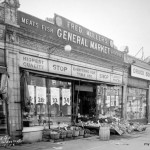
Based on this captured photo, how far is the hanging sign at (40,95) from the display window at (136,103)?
36.7 ft

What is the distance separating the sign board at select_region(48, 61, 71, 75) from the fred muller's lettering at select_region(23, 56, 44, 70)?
778 mm

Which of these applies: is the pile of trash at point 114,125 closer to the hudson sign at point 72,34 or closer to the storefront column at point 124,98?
the storefront column at point 124,98

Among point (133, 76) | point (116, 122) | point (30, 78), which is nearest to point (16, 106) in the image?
point (30, 78)

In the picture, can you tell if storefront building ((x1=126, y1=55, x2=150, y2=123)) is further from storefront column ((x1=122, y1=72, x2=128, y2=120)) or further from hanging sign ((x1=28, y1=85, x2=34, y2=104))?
hanging sign ((x1=28, y1=85, x2=34, y2=104))

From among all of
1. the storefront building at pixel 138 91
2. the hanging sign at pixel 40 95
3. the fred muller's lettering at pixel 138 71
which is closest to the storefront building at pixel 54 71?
the hanging sign at pixel 40 95

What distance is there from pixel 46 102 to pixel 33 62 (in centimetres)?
250

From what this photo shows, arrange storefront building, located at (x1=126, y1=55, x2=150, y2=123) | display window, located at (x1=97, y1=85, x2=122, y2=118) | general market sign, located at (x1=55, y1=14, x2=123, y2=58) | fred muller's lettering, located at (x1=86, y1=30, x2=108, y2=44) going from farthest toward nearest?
storefront building, located at (x1=126, y1=55, x2=150, y2=123) < display window, located at (x1=97, y1=85, x2=122, y2=118) < fred muller's lettering, located at (x1=86, y1=30, x2=108, y2=44) < general market sign, located at (x1=55, y1=14, x2=123, y2=58)

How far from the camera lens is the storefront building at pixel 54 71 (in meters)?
11.8

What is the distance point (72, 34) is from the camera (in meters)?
15.8

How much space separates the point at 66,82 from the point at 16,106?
15.6 feet

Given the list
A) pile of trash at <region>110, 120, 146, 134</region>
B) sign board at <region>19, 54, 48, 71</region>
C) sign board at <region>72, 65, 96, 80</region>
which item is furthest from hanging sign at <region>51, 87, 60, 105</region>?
pile of trash at <region>110, 120, 146, 134</region>

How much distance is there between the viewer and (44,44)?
1373 centimetres

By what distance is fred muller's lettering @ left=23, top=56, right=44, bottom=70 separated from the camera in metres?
12.5

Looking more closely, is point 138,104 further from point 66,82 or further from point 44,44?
point 44,44
